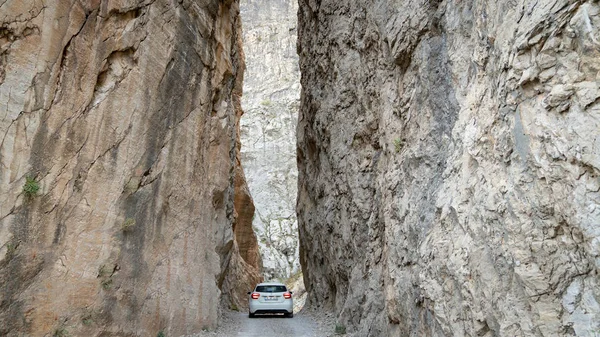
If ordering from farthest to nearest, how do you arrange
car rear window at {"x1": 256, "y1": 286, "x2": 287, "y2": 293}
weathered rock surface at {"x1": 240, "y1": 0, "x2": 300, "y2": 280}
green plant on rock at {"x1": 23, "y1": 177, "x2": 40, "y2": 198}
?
weathered rock surface at {"x1": 240, "y1": 0, "x2": 300, "y2": 280}
car rear window at {"x1": 256, "y1": 286, "x2": 287, "y2": 293}
green plant on rock at {"x1": 23, "y1": 177, "x2": 40, "y2": 198}

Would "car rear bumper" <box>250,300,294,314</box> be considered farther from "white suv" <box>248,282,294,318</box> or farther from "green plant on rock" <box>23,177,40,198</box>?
"green plant on rock" <box>23,177,40,198</box>

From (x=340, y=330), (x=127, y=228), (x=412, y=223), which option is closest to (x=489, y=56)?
(x=412, y=223)

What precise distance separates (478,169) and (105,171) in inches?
293

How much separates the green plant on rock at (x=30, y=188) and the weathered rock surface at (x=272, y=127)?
4867cm

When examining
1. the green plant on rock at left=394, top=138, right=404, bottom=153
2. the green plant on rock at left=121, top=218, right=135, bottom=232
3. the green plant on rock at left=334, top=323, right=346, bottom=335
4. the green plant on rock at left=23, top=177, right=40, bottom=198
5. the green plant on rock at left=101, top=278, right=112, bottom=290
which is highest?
the green plant on rock at left=394, top=138, right=404, bottom=153

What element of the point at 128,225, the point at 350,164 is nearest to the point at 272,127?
the point at 350,164

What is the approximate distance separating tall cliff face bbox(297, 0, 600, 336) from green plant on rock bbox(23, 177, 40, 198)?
22.3 feet

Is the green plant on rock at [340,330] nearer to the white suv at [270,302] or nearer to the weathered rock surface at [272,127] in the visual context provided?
the white suv at [270,302]

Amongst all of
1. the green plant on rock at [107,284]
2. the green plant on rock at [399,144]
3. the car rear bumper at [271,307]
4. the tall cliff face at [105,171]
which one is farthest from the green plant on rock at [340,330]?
the green plant on rock at [107,284]

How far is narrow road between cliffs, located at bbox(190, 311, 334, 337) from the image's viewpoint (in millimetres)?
12555

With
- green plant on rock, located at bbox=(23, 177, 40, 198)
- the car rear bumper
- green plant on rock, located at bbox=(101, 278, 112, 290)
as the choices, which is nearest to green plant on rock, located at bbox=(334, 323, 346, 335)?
the car rear bumper

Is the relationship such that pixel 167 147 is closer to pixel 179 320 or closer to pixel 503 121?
pixel 179 320

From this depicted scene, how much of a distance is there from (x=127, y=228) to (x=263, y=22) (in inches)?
2847

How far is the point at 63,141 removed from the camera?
945cm
